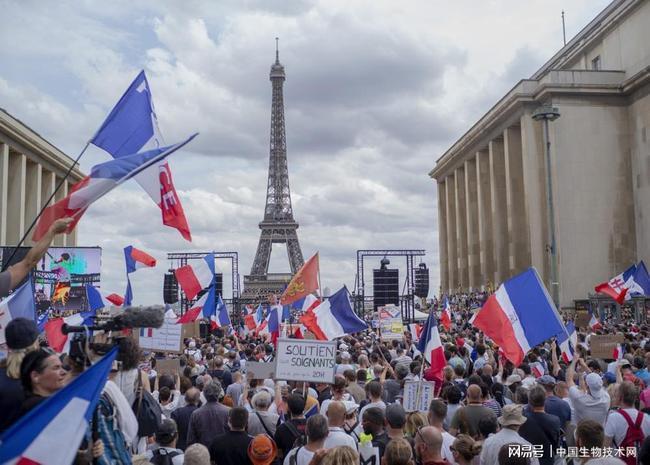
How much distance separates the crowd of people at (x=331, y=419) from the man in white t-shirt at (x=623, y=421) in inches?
0.4

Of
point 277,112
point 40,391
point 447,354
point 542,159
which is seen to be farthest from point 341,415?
point 277,112

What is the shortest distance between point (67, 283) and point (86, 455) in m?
41.1

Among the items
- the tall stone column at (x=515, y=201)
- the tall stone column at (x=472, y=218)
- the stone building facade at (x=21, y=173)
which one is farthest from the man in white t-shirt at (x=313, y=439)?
the tall stone column at (x=472, y=218)

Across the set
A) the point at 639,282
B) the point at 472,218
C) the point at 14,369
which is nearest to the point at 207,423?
the point at 14,369

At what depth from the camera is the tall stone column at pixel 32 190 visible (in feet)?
188

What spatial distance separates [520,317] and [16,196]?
49935 mm

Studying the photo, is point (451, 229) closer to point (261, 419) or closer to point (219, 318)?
point (219, 318)

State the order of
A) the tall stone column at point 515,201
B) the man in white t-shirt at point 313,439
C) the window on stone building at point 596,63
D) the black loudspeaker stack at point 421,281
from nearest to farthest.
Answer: the man in white t-shirt at point 313,439 < the black loudspeaker stack at point 421,281 < the tall stone column at point 515,201 < the window on stone building at point 596,63

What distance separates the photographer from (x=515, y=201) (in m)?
52.1

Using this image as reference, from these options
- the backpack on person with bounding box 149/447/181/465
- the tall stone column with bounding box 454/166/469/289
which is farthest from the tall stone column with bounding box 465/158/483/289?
the backpack on person with bounding box 149/447/181/465

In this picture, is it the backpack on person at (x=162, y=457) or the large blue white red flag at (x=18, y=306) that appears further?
the large blue white red flag at (x=18, y=306)

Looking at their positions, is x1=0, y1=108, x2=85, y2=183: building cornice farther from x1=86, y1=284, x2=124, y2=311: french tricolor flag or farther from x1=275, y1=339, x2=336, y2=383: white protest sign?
x1=275, y1=339, x2=336, y2=383: white protest sign

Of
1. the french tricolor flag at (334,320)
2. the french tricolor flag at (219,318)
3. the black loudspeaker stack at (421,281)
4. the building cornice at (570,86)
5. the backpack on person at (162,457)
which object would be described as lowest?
the backpack on person at (162,457)

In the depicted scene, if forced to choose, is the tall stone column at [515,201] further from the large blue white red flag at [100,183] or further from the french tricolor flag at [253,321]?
the large blue white red flag at [100,183]
